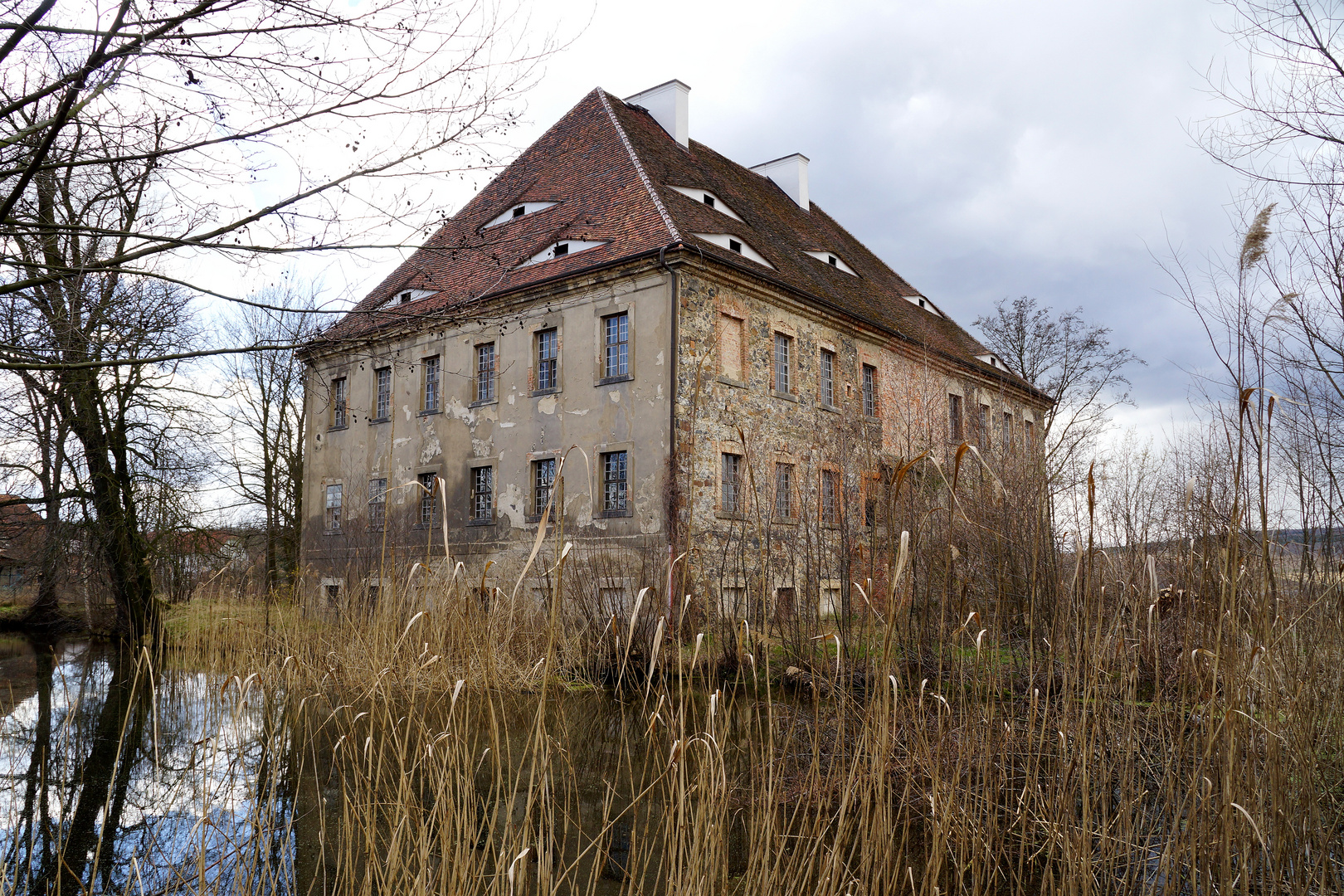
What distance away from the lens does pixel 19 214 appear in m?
4.88

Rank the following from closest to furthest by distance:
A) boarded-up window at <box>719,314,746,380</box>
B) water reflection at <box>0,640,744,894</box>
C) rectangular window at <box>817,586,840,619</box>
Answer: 1. water reflection at <box>0,640,744,894</box>
2. rectangular window at <box>817,586,840,619</box>
3. boarded-up window at <box>719,314,746,380</box>

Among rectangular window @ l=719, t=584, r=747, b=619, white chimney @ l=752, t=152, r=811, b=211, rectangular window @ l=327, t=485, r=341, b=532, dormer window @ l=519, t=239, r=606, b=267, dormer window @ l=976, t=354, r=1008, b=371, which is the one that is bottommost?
rectangular window @ l=719, t=584, r=747, b=619

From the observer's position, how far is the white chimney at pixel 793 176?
987 inches

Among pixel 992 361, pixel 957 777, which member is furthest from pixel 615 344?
pixel 957 777

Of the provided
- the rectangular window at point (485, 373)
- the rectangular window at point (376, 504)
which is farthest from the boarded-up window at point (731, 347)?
the rectangular window at point (376, 504)

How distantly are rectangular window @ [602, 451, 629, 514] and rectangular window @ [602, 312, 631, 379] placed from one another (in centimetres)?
148

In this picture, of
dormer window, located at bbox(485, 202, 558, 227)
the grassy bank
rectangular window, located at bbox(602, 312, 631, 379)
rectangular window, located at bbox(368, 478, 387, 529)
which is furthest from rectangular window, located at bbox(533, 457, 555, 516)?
the grassy bank

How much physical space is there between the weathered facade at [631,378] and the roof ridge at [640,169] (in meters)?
0.08

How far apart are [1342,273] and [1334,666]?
1778mm

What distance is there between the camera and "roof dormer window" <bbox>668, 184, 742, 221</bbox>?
18.2m

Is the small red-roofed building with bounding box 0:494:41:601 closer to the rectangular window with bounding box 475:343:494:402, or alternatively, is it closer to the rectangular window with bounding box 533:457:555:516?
the rectangular window with bounding box 475:343:494:402

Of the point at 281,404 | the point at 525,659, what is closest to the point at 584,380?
the point at 525,659

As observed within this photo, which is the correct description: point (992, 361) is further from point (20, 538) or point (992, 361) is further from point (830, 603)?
point (20, 538)

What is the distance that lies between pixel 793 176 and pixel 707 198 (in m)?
7.46
